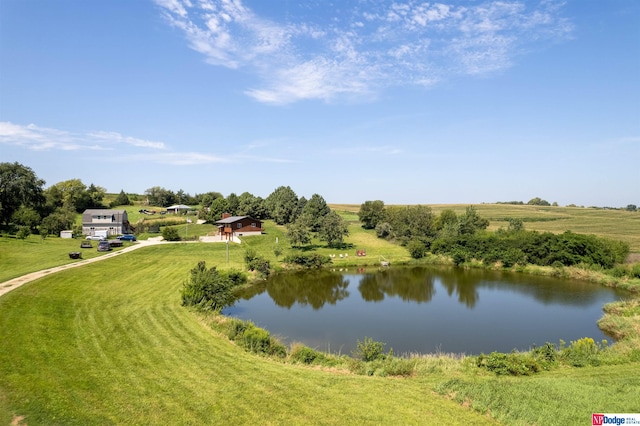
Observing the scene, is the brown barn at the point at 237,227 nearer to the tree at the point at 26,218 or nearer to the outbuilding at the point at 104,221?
the outbuilding at the point at 104,221

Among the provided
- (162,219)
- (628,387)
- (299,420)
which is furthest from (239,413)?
(162,219)

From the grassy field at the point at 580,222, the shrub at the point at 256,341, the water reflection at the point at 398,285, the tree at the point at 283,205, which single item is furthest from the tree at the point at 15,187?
the grassy field at the point at 580,222

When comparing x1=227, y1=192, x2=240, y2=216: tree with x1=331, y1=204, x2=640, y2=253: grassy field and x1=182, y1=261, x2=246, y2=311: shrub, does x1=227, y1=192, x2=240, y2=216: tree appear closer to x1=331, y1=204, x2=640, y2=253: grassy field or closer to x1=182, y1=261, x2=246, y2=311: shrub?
x1=182, y1=261, x2=246, y2=311: shrub

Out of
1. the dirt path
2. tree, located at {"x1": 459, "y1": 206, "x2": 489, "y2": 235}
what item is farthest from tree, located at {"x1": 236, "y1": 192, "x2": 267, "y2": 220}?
tree, located at {"x1": 459, "y1": 206, "x2": 489, "y2": 235}

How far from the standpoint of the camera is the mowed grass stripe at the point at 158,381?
1167 centimetres

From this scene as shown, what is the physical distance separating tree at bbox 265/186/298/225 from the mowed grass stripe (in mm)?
59962

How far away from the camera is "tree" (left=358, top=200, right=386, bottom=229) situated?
81250 millimetres

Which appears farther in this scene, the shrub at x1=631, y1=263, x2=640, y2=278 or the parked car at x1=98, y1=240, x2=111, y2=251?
the parked car at x1=98, y1=240, x2=111, y2=251

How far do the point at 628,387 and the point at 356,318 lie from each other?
17999mm

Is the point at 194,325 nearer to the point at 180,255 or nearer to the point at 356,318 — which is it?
the point at 356,318

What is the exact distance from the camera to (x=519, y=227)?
63875mm

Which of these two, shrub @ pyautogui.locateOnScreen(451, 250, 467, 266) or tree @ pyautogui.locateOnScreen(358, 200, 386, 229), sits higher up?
tree @ pyautogui.locateOnScreen(358, 200, 386, 229)

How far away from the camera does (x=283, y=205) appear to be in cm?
8412

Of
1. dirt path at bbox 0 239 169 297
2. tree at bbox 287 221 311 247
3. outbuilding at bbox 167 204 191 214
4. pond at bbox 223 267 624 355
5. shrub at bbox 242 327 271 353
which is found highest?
outbuilding at bbox 167 204 191 214
